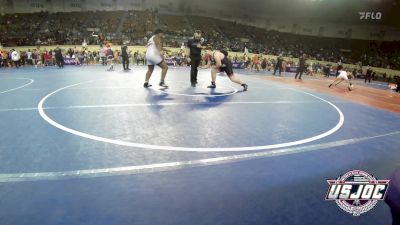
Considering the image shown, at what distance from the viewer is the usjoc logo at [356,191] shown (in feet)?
9.84

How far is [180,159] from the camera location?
4.80 metres

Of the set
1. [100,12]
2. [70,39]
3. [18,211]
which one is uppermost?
[100,12]

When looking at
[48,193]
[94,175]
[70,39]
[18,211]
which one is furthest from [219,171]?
[70,39]

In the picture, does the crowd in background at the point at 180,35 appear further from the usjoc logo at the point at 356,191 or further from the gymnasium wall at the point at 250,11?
the usjoc logo at the point at 356,191

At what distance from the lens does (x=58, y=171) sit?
4.19m

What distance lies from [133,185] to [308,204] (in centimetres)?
231

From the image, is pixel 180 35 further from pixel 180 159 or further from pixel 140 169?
pixel 140 169

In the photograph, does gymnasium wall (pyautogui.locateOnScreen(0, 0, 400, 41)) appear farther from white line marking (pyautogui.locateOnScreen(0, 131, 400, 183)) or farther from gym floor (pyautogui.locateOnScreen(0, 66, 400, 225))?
white line marking (pyautogui.locateOnScreen(0, 131, 400, 183))

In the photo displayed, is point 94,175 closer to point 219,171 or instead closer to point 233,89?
point 219,171

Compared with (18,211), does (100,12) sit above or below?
above

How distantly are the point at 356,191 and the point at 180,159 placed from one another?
2647 millimetres

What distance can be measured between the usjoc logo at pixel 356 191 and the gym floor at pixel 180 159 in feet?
0.68

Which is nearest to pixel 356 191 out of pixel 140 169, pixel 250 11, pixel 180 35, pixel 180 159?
pixel 180 159

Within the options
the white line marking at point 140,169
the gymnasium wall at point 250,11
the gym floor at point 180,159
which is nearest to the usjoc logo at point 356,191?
the gym floor at point 180,159
